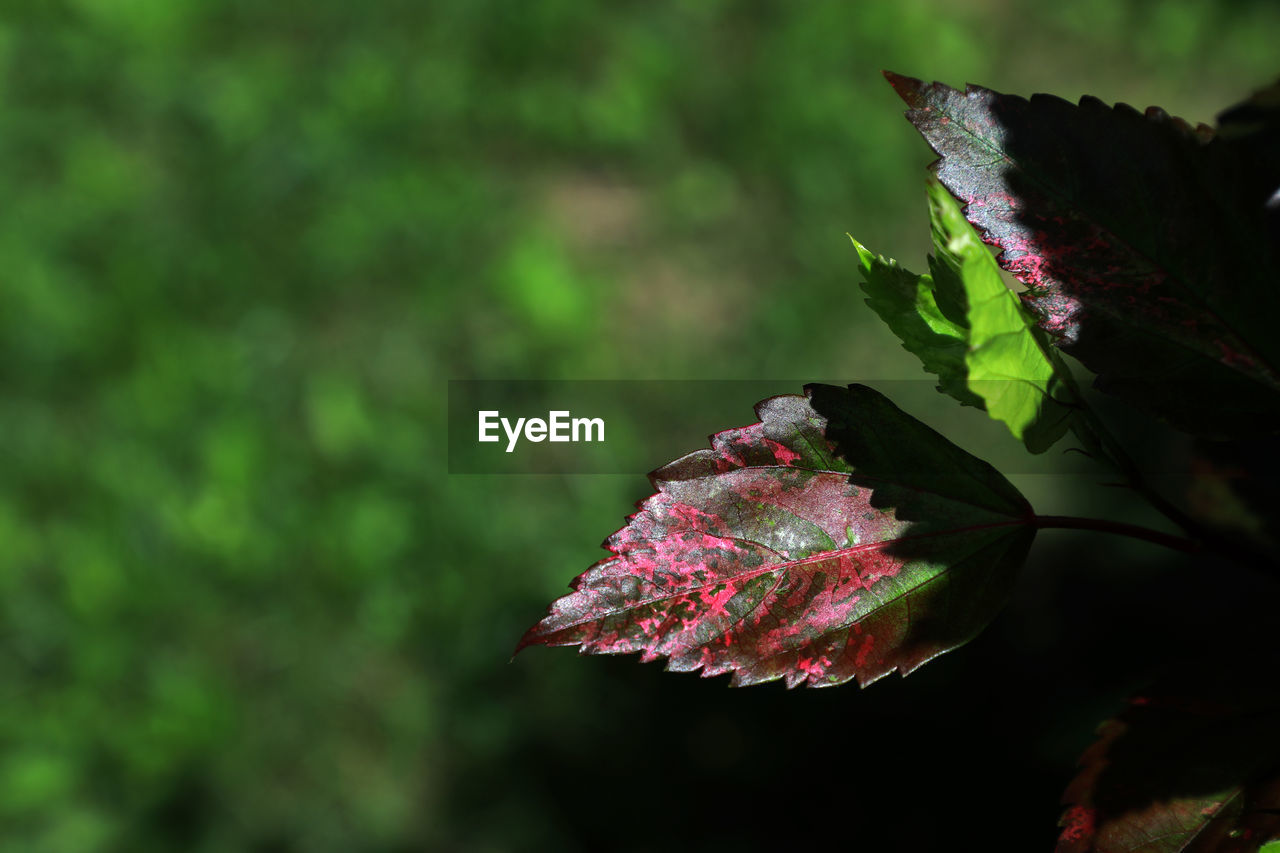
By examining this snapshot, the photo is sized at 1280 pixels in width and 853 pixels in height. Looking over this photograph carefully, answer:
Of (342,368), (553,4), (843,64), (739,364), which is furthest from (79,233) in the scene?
(843,64)

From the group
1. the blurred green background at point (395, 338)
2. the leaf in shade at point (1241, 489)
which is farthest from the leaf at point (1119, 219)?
the blurred green background at point (395, 338)

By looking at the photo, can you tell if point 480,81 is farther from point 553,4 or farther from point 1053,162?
point 1053,162

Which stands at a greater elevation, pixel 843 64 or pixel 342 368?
pixel 843 64

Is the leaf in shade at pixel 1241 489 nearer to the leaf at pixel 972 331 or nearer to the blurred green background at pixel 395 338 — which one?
the leaf at pixel 972 331

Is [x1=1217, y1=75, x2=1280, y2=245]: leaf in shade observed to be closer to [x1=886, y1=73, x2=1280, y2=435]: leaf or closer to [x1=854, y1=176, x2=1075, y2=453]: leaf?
[x1=886, y1=73, x2=1280, y2=435]: leaf

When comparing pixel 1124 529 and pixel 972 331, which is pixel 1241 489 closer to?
pixel 1124 529

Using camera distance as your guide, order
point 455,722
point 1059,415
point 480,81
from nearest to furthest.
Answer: point 1059,415 < point 455,722 < point 480,81

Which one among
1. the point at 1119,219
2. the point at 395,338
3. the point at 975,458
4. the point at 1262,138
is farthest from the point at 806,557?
the point at 395,338

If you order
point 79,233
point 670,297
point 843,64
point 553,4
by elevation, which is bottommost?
point 670,297
